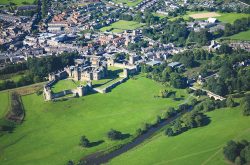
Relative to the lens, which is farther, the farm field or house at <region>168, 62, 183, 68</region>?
house at <region>168, 62, 183, 68</region>

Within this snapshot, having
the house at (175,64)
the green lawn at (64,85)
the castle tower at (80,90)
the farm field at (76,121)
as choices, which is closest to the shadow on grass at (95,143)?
the farm field at (76,121)

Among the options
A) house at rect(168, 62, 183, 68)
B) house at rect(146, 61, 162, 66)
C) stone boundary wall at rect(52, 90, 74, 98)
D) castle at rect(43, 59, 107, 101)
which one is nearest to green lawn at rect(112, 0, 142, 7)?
house at rect(146, 61, 162, 66)

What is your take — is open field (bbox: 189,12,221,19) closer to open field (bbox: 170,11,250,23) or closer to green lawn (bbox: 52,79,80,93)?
open field (bbox: 170,11,250,23)

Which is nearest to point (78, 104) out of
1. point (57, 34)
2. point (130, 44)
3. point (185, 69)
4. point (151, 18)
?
point (185, 69)

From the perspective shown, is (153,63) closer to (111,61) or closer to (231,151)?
(111,61)

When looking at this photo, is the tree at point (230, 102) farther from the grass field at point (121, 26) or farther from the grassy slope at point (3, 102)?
the grass field at point (121, 26)
